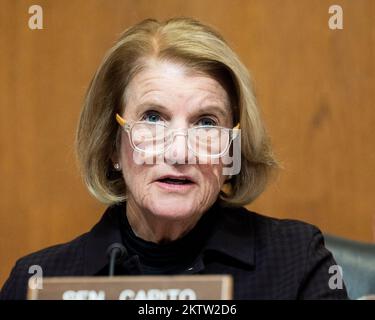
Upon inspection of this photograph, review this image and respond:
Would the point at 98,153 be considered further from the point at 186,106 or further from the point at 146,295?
the point at 146,295

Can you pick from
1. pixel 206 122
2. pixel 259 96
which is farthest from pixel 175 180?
pixel 259 96

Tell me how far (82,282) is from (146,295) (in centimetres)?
7

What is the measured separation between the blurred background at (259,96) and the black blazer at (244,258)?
0.42 metres

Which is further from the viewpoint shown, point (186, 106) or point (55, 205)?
point (55, 205)

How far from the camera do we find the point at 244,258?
1072mm

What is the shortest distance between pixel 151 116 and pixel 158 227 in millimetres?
212

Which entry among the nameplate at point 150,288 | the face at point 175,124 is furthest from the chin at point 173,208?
the nameplate at point 150,288

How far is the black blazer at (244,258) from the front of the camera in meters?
1.04

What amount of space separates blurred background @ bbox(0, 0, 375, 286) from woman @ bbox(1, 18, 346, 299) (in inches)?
16.3

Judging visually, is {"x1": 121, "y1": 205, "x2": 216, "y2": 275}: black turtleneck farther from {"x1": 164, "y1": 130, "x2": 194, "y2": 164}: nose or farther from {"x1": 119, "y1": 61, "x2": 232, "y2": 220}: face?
{"x1": 164, "y1": 130, "x2": 194, "y2": 164}: nose

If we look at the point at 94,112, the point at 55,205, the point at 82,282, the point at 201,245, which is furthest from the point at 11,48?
the point at 82,282

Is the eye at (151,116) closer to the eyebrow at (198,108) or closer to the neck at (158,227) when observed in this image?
the eyebrow at (198,108)

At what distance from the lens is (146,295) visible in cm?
69

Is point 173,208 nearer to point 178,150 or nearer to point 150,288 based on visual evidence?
point 178,150
